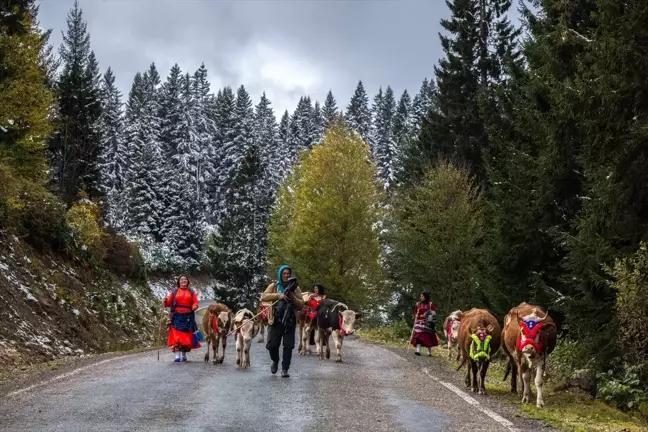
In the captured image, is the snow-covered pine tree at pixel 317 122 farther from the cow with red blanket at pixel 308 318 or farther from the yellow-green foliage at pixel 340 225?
the cow with red blanket at pixel 308 318

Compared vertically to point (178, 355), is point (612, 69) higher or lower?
higher

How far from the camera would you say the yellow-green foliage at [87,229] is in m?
28.7

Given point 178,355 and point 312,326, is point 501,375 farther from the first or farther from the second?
point 178,355

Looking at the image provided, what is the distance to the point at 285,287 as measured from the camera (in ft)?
44.3

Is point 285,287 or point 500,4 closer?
point 285,287

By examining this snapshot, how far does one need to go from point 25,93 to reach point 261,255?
87.4 ft

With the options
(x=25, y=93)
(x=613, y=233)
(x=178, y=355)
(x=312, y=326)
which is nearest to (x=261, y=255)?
(x=25, y=93)

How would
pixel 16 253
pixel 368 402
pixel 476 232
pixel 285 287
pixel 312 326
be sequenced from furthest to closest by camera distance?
pixel 476 232, pixel 16 253, pixel 312 326, pixel 285 287, pixel 368 402

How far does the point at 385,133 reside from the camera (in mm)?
117125

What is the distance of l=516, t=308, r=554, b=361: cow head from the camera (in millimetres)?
10281

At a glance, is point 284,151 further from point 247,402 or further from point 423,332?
point 247,402

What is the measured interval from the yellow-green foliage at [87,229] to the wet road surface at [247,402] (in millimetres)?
15712

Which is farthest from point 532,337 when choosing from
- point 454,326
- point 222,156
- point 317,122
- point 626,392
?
point 317,122

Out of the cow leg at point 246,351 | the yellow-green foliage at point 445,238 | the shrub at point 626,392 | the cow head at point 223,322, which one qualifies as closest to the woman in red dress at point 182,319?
the cow head at point 223,322
